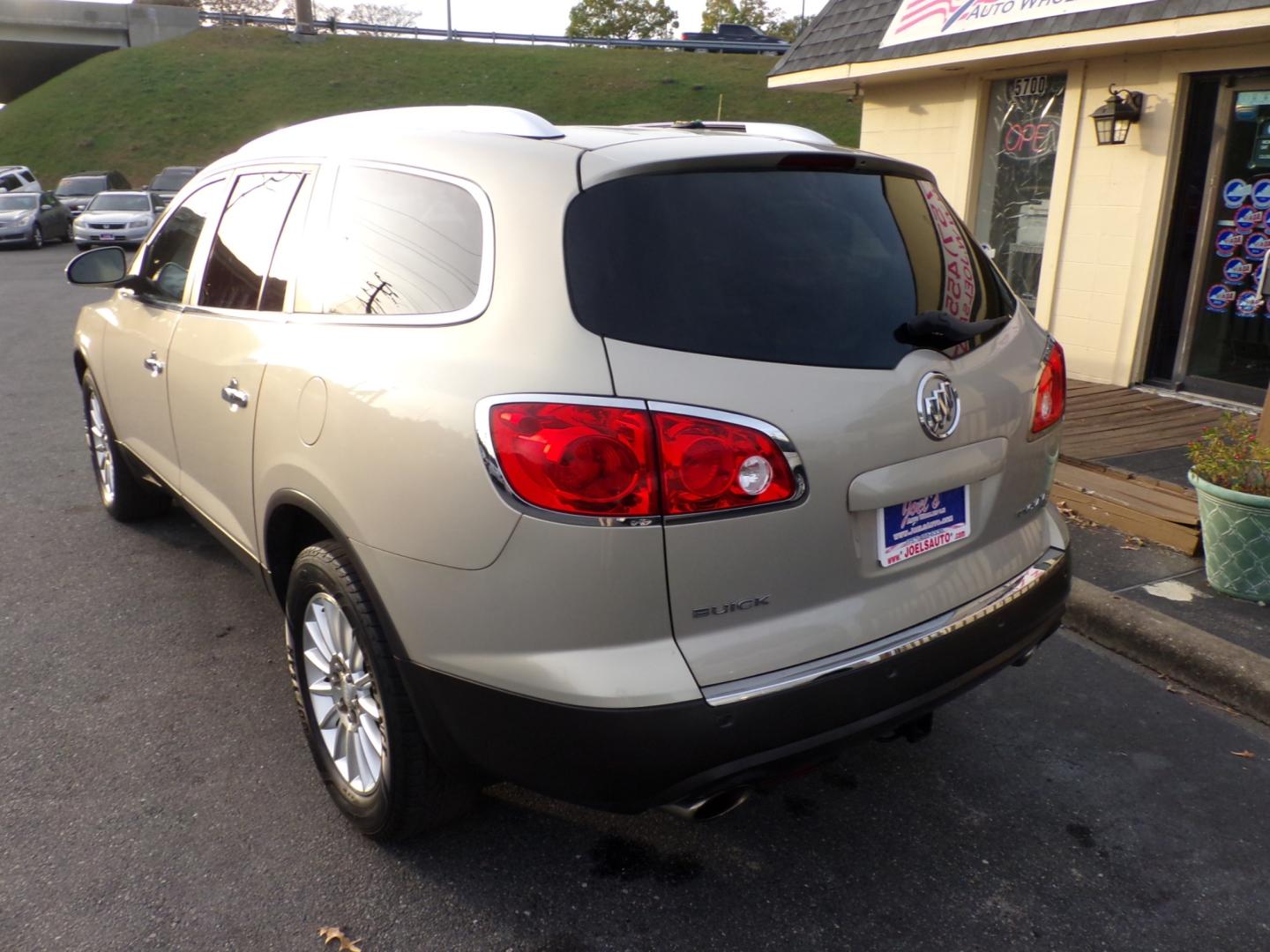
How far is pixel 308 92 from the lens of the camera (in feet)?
156

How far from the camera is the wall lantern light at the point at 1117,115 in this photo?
7508 millimetres

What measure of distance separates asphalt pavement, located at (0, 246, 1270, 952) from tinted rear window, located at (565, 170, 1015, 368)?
1364mm

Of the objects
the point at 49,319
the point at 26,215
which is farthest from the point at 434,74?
the point at 49,319

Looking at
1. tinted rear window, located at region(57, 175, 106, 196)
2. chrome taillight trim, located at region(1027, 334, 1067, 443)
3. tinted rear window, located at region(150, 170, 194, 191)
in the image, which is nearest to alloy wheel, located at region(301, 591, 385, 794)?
chrome taillight trim, located at region(1027, 334, 1067, 443)

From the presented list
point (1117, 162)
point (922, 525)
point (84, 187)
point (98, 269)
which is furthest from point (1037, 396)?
point (84, 187)

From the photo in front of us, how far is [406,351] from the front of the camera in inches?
96.3

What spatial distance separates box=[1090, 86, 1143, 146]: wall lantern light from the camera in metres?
7.51

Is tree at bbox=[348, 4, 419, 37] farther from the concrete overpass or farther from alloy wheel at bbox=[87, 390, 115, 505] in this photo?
alloy wheel at bbox=[87, 390, 115, 505]

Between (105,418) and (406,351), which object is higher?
(406,351)

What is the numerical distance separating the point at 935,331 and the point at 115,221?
81.3 feet

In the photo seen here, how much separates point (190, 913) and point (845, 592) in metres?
1.78

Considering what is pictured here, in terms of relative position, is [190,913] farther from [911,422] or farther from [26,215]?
[26,215]

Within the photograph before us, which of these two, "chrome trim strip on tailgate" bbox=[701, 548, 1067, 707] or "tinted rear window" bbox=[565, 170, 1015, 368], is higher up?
"tinted rear window" bbox=[565, 170, 1015, 368]

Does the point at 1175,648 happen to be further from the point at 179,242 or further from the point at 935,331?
the point at 179,242
